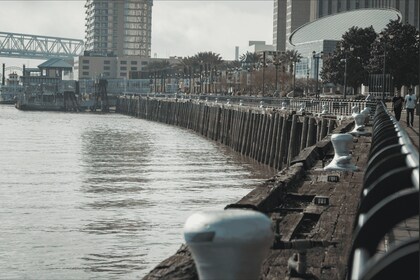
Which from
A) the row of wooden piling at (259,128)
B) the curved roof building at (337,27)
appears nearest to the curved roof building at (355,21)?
the curved roof building at (337,27)

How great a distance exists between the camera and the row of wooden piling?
50.3m

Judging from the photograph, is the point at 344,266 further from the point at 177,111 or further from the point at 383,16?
the point at 383,16

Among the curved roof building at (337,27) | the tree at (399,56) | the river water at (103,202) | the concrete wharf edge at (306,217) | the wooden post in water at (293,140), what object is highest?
the curved roof building at (337,27)

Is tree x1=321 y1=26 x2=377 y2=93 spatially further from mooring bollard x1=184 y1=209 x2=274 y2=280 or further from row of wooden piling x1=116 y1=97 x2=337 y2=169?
mooring bollard x1=184 y1=209 x2=274 y2=280

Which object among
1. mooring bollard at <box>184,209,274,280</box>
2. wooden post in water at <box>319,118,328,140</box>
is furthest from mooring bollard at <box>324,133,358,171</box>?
wooden post in water at <box>319,118,328,140</box>

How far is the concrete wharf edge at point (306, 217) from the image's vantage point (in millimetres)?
8913

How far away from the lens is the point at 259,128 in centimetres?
6644

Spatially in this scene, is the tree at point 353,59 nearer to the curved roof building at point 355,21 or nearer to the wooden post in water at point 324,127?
the wooden post in water at point 324,127

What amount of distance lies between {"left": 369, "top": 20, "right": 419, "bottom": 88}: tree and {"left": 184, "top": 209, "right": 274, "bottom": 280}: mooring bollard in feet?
270

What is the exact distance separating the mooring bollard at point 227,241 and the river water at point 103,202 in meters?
15.6

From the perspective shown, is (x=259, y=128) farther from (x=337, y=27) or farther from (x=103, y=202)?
(x=337, y=27)

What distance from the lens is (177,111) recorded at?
129500 mm

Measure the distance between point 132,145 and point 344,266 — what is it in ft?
224

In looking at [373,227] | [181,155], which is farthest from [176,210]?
[181,155]
